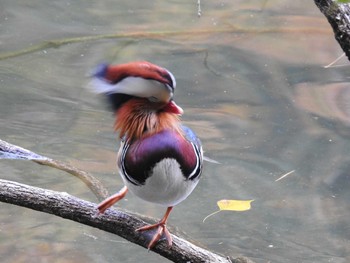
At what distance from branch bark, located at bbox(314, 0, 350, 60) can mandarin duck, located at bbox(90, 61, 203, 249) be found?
0.28 meters

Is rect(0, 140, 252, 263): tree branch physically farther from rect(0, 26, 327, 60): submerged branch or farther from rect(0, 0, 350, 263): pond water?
rect(0, 26, 327, 60): submerged branch

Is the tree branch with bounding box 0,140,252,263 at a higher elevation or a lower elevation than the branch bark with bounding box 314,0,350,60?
lower

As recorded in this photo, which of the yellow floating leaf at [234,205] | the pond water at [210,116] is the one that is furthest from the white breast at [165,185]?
the yellow floating leaf at [234,205]

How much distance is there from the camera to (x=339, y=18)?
1210mm

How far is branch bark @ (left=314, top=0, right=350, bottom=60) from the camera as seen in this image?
3.95 ft

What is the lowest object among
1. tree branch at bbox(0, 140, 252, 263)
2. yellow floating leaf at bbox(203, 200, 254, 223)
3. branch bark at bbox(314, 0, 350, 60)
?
yellow floating leaf at bbox(203, 200, 254, 223)

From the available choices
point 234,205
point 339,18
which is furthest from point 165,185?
point 234,205

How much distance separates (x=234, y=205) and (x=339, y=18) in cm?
151

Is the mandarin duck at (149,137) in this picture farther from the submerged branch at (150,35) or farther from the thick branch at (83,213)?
the submerged branch at (150,35)

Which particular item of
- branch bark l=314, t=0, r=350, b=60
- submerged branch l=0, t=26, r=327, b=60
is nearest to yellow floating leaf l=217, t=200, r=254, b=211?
branch bark l=314, t=0, r=350, b=60

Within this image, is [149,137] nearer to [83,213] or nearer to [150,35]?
[83,213]

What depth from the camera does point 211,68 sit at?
12.1 feet

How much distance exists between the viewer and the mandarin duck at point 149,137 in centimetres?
124

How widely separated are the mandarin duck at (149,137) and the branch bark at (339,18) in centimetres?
28
